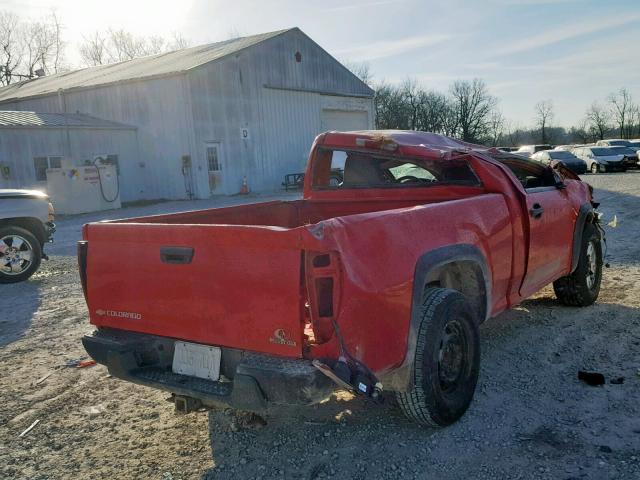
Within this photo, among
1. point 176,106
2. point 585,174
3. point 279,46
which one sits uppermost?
point 279,46

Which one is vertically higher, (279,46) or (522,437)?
(279,46)

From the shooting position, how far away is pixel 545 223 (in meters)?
4.68

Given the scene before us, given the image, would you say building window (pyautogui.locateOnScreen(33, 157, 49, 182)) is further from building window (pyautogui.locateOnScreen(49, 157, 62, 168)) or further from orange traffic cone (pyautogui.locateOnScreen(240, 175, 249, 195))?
orange traffic cone (pyautogui.locateOnScreen(240, 175, 249, 195))

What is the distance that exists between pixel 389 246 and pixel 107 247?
5.61 ft

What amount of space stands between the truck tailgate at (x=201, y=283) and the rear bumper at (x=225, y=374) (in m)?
0.07

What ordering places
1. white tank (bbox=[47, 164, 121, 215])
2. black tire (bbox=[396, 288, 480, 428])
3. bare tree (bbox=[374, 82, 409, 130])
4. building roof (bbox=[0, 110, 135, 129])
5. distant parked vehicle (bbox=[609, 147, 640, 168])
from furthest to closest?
bare tree (bbox=[374, 82, 409, 130]), distant parked vehicle (bbox=[609, 147, 640, 168]), building roof (bbox=[0, 110, 135, 129]), white tank (bbox=[47, 164, 121, 215]), black tire (bbox=[396, 288, 480, 428])

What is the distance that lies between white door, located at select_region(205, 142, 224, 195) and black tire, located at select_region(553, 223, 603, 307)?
20.4 m

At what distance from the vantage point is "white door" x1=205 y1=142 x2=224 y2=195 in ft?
80.5

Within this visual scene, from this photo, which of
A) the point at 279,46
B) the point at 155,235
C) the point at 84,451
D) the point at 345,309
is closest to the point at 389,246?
the point at 345,309

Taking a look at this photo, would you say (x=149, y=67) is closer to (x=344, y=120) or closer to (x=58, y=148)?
(x=58, y=148)

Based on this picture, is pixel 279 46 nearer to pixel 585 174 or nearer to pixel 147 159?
pixel 147 159

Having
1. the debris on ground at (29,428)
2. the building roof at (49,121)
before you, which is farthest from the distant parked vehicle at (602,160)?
the debris on ground at (29,428)

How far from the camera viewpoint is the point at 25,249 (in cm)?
860

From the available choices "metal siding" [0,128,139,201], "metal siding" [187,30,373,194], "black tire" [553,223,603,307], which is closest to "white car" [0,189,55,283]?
"black tire" [553,223,603,307]
